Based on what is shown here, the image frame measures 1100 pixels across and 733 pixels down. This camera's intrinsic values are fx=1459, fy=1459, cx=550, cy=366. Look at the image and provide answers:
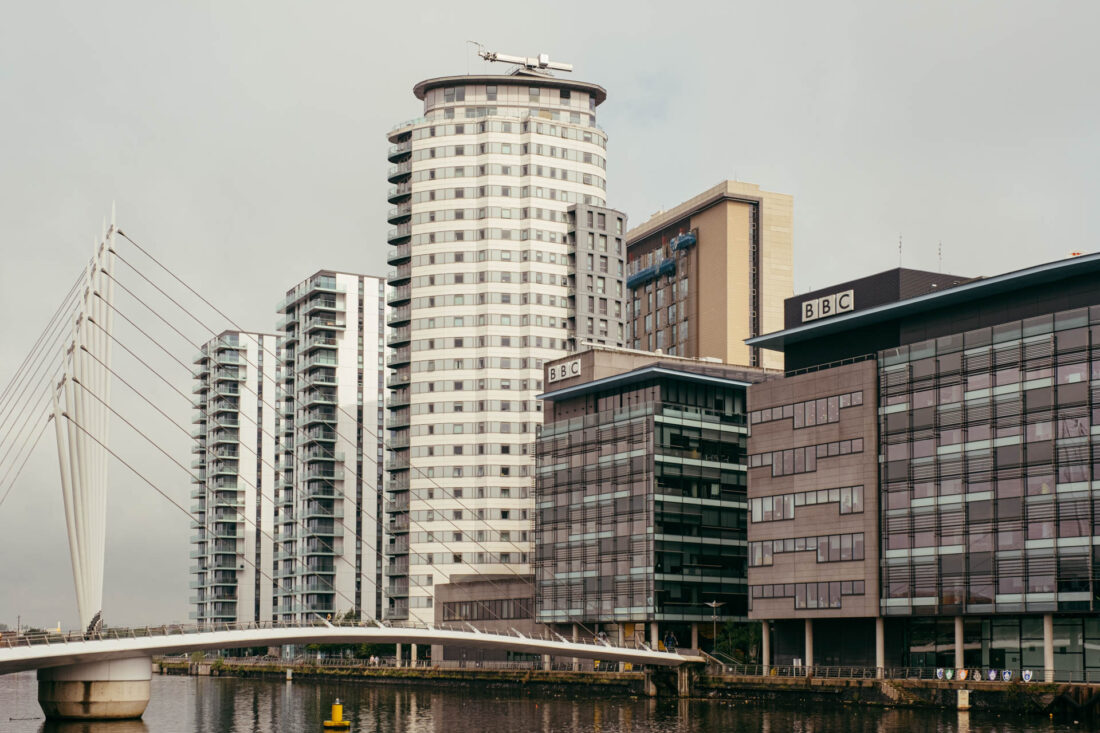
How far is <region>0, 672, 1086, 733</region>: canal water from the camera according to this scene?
88.3 m

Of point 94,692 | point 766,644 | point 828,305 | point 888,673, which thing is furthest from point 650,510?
point 94,692

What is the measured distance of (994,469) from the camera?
11025 cm

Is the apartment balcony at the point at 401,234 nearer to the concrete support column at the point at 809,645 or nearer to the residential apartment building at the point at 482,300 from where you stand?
the residential apartment building at the point at 482,300

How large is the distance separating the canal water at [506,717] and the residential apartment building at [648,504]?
17.9 metres

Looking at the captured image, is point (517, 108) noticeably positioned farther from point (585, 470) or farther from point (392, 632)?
point (392, 632)

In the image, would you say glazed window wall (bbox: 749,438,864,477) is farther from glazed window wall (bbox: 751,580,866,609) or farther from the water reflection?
the water reflection

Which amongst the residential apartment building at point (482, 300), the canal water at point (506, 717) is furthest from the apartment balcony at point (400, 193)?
the canal water at point (506, 717)

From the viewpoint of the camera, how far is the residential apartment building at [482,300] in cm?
18650

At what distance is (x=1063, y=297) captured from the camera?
109250mm

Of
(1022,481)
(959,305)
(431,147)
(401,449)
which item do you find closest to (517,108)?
(431,147)

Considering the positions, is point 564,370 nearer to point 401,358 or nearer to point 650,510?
point 650,510

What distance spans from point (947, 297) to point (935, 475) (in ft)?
46.7

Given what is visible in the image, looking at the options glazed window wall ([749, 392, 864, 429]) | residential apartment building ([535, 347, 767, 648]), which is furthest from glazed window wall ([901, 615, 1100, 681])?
residential apartment building ([535, 347, 767, 648])

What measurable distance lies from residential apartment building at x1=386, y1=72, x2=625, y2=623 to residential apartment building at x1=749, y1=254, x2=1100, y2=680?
189 ft
